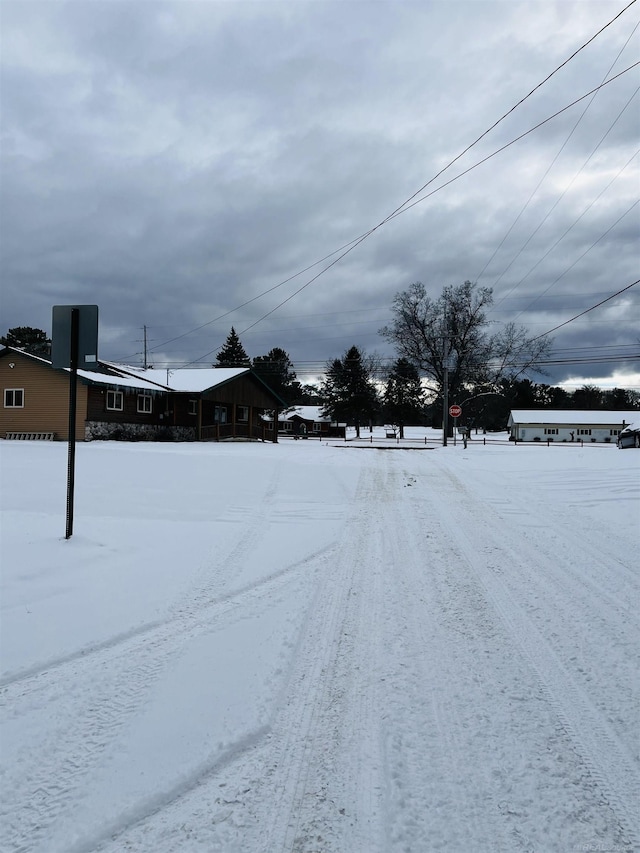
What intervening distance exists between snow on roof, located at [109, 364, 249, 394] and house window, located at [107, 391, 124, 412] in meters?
3.56

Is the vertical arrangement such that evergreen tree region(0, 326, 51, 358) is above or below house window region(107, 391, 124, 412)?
above

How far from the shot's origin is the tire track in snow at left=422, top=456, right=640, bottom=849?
7.43 feet

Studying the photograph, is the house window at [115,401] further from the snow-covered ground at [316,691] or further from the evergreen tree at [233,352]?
the evergreen tree at [233,352]

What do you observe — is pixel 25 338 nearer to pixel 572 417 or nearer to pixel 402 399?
pixel 402 399

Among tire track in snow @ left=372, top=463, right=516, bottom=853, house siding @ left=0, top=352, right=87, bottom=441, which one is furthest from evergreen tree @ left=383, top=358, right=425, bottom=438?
tire track in snow @ left=372, top=463, right=516, bottom=853

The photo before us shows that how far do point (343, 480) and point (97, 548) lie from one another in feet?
24.9

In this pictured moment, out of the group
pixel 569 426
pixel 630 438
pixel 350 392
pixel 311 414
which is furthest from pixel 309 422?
pixel 630 438

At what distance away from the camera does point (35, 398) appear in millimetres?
27141

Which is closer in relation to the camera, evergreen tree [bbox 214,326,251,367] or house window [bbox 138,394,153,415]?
house window [bbox 138,394,153,415]

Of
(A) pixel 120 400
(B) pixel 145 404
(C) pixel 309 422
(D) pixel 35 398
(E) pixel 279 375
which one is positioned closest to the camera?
(D) pixel 35 398

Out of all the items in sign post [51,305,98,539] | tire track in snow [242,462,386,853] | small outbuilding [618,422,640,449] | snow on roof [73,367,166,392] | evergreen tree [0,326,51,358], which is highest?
evergreen tree [0,326,51,358]

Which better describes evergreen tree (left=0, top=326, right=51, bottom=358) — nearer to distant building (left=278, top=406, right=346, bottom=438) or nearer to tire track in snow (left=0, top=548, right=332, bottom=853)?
distant building (left=278, top=406, right=346, bottom=438)

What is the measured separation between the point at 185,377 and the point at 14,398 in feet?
35.4

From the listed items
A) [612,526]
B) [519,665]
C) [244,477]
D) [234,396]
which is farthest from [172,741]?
[234,396]
